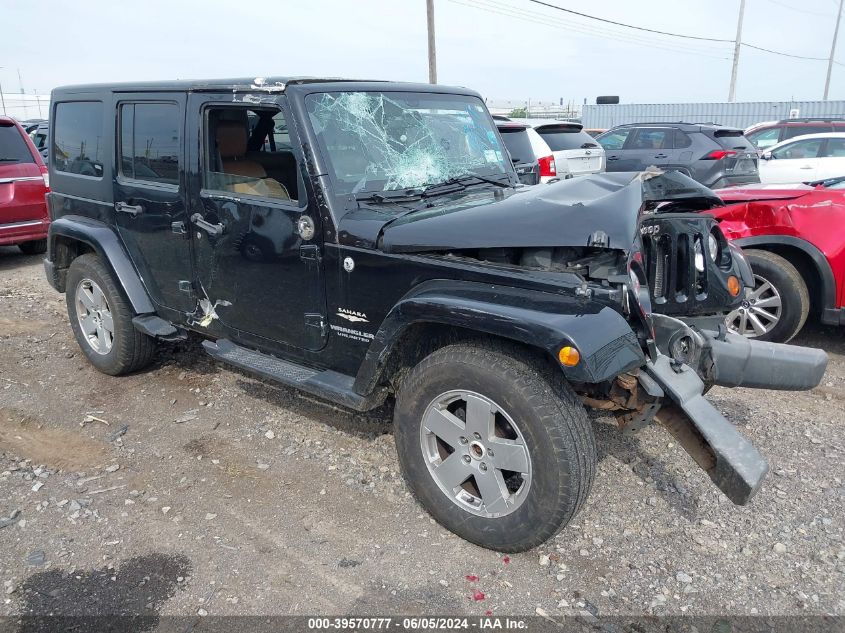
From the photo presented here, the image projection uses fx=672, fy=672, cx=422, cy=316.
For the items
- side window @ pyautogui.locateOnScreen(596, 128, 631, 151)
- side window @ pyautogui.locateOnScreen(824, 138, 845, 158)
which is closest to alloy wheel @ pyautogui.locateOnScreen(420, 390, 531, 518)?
side window @ pyautogui.locateOnScreen(824, 138, 845, 158)

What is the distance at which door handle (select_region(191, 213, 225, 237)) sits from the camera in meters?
3.73

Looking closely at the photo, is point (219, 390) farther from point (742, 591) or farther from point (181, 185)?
point (742, 591)

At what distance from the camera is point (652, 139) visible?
12234 mm

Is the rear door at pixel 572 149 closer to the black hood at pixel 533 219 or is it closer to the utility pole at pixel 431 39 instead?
the black hood at pixel 533 219

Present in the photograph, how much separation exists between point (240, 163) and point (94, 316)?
1867 millimetres

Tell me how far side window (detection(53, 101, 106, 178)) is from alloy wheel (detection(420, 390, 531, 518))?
3087 millimetres

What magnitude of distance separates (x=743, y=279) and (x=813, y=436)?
1060 mm

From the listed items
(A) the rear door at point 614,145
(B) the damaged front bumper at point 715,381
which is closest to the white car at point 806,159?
(A) the rear door at point 614,145

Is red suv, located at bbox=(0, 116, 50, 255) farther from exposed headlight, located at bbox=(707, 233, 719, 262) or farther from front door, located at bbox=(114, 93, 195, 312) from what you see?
exposed headlight, located at bbox=(707, 233, 719, 262)

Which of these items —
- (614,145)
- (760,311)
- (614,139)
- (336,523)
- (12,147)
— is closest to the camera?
(336,523)

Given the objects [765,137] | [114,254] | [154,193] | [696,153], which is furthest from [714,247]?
[765,137]

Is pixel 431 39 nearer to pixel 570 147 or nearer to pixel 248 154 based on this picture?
pixel 570 147

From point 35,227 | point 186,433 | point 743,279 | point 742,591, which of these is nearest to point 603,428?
point 743,279

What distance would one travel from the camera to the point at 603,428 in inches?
159
